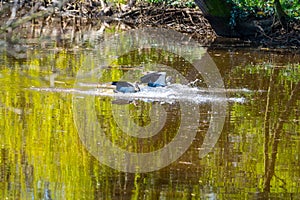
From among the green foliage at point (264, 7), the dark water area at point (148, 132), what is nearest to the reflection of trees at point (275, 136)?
the dark water area at point (148, 132)

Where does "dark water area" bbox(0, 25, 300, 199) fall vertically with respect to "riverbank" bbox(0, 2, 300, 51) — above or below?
below

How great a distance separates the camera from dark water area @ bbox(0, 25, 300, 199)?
16.1ft

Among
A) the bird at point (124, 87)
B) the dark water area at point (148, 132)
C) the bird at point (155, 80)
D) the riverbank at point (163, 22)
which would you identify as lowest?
A: the dark water area at point (148, 132)

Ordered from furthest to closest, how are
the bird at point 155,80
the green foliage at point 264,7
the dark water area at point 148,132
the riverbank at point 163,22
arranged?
the green foliage at point 264,7
the riverbank at point 163,22
the bird at point 155,80
the dark water area at point 148,132

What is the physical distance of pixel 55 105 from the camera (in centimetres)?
714

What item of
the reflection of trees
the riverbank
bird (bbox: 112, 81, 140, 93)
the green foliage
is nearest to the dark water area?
the reflection of trees

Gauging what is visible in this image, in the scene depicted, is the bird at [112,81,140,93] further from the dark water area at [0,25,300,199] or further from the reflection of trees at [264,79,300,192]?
the reflection of trees at [264,79,300,192]

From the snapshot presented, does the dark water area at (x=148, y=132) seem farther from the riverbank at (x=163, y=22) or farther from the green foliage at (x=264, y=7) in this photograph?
the green foliage at (x=264, y=7)

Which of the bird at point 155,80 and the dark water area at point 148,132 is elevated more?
the bird at point 155,80

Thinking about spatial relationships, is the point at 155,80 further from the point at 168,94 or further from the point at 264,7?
the point at 264,7

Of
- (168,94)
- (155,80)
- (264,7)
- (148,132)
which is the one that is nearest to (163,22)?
(264,7)

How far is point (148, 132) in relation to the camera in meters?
6.34

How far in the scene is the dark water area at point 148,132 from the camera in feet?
16.1

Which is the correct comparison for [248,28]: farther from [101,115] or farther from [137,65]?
[101,115]
